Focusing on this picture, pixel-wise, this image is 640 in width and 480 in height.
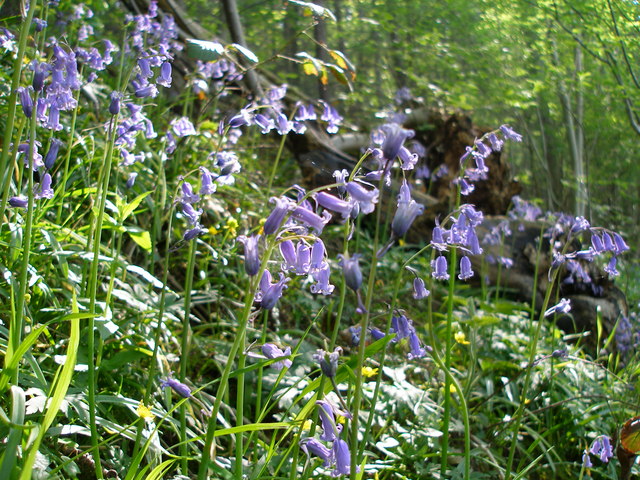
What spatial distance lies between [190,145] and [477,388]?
113 inches

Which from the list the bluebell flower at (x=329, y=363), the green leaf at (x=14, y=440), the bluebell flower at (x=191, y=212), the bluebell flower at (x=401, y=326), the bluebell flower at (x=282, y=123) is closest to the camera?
the green leaf at (x=14, y=440)

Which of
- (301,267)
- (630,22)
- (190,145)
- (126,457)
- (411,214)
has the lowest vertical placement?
(126,457)

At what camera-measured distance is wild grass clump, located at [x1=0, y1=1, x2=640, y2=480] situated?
1.52m

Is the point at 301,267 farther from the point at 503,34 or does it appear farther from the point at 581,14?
the point at 503,34

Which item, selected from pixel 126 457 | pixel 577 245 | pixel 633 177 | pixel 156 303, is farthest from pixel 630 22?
pixel 633 177

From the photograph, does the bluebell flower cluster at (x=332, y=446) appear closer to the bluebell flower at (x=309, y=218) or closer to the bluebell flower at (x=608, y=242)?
the bluebell flower at (x=309, y=218)

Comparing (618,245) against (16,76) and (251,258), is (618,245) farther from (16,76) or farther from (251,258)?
(16,76)

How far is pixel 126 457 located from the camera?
6.69 ft

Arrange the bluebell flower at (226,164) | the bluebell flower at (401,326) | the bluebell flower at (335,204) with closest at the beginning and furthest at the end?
1. the bluebell flower at (335,204)
2. the bluebell flower at (401,326)
3. the bluebell flower at (226,164)

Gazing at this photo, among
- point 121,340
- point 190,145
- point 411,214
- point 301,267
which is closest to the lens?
point 411,214

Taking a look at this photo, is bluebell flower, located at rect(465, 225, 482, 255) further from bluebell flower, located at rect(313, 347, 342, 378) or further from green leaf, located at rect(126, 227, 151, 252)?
green leaf, located at rect(126, 227, 151, 252)

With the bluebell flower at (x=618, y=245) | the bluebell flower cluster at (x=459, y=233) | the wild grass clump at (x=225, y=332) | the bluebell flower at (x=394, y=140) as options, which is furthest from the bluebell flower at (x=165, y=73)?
the bluebell flower at (x=618, y=245)

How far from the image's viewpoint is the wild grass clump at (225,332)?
1.52 meters

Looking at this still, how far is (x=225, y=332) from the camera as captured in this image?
3242mm
